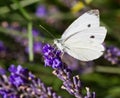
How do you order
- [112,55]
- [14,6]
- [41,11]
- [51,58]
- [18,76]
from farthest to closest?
[41,11] < [14,6] < [112,55] < [18,76] < [51,58]

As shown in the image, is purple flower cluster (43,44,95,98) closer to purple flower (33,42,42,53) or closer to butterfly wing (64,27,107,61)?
butterfly wing (64,27,107,61)

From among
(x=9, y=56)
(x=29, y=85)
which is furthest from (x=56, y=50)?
(x=9, y=56)

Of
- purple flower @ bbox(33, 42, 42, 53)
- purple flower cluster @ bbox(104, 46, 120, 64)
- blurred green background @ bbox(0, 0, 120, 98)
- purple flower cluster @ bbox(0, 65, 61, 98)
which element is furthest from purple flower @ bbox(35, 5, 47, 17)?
purple flower cluster @ bbox(0, 65, 61, 98)

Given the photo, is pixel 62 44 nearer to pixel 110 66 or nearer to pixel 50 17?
pixel 110 66

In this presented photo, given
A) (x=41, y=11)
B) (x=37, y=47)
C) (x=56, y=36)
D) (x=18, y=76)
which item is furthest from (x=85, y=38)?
(x=41, y=11)

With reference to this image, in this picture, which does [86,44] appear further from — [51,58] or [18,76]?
[18,76]

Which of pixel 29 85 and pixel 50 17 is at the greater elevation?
pixel 50 17
